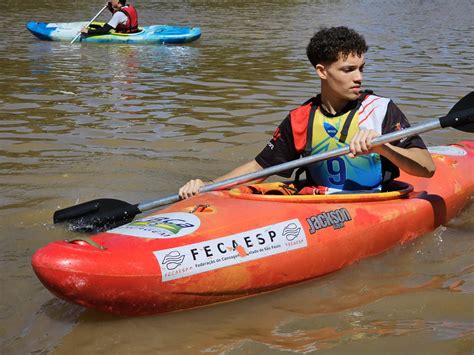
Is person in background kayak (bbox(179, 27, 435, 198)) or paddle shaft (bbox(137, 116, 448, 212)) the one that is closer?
paddle shaft (bbox(137, 116, 448, 212))

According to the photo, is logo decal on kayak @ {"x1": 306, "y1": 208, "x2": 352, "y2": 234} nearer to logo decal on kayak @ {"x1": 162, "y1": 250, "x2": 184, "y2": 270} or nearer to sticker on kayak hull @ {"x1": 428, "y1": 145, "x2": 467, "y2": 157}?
logo decal on kayak @ {"x1": 162, "y1": 250, "x2": 184, "y2": 270}

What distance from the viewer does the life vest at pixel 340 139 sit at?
3641 mm

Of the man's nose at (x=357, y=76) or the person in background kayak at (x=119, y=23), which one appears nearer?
the man's nose at (x=357, y=76)

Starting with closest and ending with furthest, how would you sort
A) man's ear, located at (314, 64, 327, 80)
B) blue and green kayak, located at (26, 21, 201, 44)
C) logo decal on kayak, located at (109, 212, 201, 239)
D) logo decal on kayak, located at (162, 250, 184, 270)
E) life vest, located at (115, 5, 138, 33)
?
logo decal on kayak, located at (162, 250, 184, 270)
logo decal on kayak, located at (109, 212, 201, 239)
man's ear, located at (314, 64, 327, 80)
blue and green kayak, located at (26, 21, 201, 44)
life vest, located at (115, 5, 138, 33)

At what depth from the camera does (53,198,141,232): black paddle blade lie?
12.8 ft

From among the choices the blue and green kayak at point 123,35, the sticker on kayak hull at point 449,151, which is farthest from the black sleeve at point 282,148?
the blue and green kayak at point 123,35

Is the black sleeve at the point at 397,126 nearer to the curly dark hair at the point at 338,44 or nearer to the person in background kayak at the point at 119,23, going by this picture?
the curly dark hair at the point at 338,44

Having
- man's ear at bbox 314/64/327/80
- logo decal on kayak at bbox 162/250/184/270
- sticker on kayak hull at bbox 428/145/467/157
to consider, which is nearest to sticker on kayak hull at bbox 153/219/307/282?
logo decal on kayak at bbox 162/250/184/270

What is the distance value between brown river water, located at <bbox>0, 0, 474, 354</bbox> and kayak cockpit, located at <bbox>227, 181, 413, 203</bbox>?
21cm

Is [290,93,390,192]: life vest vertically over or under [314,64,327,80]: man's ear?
under

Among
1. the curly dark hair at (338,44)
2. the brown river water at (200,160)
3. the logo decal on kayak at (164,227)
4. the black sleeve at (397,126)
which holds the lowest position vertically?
the brown river water at (200,160)

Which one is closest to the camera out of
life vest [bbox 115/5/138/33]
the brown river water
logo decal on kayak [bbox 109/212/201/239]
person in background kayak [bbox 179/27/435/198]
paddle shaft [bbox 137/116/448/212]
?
the brown river water

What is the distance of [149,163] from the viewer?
215 inches

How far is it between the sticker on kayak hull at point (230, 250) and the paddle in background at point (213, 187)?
1.38ft
